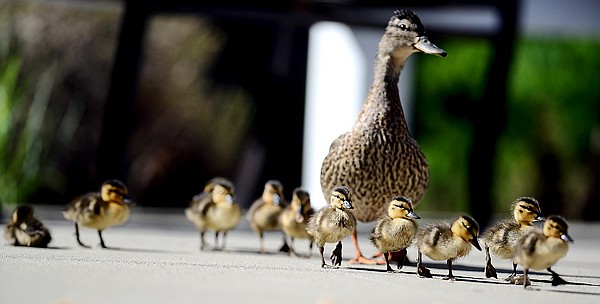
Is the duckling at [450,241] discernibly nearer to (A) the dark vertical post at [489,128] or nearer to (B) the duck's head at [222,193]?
(B) the duck's head at [222,193]

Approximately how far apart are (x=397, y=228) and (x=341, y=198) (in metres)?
0.35

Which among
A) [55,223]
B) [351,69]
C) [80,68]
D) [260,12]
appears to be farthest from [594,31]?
[55,223]

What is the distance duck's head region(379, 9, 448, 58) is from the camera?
21.4ft

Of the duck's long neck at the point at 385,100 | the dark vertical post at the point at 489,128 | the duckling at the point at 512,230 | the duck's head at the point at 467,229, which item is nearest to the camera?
the duck's head at the point at 467,229

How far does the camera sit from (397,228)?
19.3 ft

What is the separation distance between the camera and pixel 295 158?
41.5ft

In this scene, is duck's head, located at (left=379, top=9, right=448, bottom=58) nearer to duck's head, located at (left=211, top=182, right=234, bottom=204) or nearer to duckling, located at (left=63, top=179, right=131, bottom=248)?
duck's head, located at (left=211, top=182, right=234, bottom=204)

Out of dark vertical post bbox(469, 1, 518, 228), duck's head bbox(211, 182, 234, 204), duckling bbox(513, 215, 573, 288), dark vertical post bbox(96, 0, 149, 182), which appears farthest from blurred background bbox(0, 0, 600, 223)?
duckling bbox(513, 215, 573, 288)

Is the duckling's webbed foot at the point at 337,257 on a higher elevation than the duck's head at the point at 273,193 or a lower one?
lower

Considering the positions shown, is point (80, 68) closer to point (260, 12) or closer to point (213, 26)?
point (213, 26)

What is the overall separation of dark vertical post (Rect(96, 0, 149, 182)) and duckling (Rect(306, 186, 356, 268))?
12.4 feet

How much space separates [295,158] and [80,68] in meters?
3.99

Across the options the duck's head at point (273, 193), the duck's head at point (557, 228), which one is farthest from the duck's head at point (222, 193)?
the duck's head at point (557, 228)

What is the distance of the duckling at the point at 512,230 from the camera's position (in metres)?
5.83
